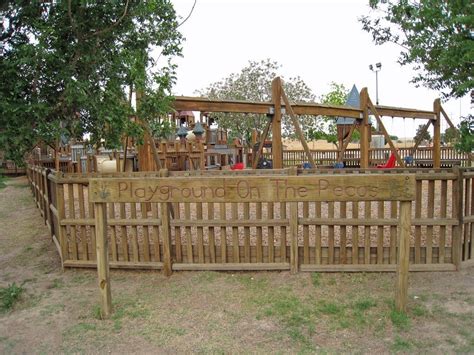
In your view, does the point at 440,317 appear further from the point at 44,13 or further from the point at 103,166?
the point at 103,166

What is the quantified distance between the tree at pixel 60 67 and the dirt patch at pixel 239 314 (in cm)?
160

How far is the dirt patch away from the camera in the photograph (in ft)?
10.7

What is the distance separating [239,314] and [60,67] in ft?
8.86

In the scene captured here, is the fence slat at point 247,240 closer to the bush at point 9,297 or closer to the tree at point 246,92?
the bush at point 9,297

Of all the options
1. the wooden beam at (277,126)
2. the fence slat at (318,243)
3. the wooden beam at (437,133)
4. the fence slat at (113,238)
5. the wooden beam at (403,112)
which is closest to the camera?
the fence slat at (318,243)

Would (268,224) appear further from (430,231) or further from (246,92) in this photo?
(246,92)

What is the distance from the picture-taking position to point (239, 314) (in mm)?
3795

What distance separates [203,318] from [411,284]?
2.20m

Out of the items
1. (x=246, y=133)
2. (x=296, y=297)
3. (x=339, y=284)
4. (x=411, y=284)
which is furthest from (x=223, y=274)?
(x=246, y=133)

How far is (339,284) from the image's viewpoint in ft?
14.4

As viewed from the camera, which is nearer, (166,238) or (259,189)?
(259,189)

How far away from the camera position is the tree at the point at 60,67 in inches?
136

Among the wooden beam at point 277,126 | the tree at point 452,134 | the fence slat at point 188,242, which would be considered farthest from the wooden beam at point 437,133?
the fence slat at point 188,242

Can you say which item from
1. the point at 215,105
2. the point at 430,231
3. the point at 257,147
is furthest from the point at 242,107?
the point at 257,147
